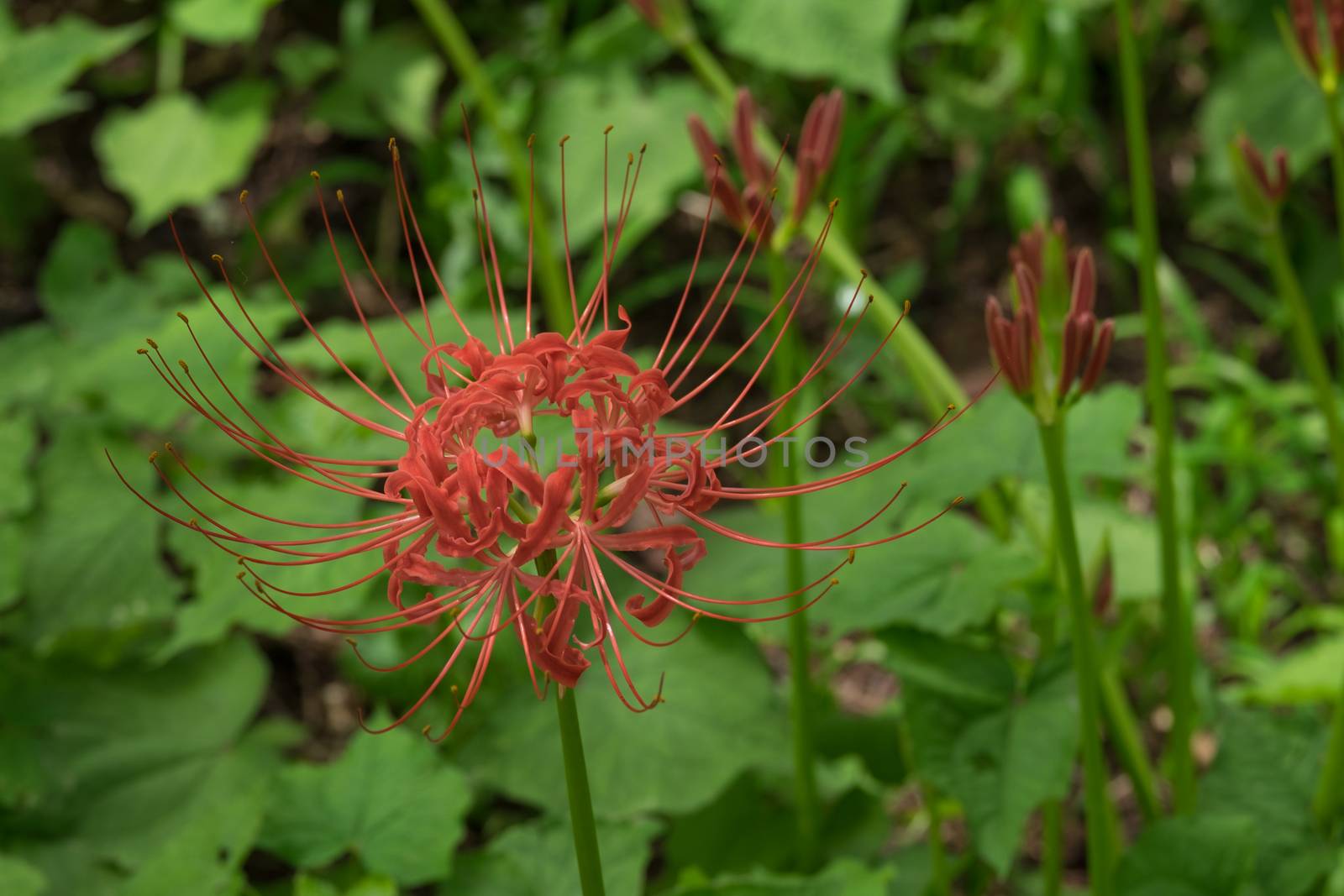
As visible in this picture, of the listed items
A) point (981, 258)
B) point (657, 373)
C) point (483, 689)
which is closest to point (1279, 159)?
point (657, 373)

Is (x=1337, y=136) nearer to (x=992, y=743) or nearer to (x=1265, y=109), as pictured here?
(x=992, y=743)

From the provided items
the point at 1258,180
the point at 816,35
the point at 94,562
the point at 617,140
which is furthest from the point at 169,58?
the point at 1258,180

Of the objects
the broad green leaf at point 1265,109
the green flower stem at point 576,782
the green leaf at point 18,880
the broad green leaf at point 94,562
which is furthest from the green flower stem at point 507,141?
the broad green leaf at point 1265,109

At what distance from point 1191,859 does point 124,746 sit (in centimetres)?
139

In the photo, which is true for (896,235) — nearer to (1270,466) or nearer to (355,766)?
(1270,466)

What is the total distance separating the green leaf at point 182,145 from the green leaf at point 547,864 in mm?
1923

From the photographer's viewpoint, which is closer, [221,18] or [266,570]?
[266,570]

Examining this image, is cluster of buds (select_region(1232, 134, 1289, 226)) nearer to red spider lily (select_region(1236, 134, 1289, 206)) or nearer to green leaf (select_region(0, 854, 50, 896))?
red spider lily (select_region(1236, 134, 1289, 206))

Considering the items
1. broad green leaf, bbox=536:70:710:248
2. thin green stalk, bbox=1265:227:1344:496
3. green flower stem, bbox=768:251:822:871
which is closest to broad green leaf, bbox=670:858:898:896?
green flower stem, bbox=768:251:822:871

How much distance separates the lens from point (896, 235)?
3.26 m

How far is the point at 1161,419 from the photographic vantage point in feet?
5.30

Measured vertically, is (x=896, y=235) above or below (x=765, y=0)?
below

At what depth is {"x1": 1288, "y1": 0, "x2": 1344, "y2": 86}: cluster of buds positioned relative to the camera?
1.53 meters

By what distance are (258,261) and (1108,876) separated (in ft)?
8.27
